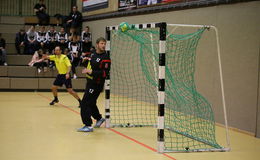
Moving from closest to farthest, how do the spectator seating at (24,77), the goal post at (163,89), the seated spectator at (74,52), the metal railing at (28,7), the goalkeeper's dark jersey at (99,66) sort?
the goal post at (163,89) → the goalkeeper's dark jersey at (99,66) → the spectator seating at (24,77) → the seated spectator at (74,52) → the metal railing at (28,7)

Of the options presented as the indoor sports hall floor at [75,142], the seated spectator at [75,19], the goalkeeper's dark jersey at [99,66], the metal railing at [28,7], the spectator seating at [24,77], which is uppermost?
the metal railing at [28,7]

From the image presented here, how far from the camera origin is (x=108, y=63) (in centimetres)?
1008

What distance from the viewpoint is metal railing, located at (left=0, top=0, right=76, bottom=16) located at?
2544 centimetres

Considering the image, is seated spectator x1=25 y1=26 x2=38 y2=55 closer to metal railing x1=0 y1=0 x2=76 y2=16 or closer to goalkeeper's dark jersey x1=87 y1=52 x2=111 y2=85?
metal railing x1=0 y1=0 x2=76 y2=16

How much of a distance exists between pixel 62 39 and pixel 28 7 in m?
5.30

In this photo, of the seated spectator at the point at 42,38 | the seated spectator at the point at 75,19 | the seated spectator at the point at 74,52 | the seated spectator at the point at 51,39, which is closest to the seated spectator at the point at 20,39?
the seated spectator at the point at 42,38

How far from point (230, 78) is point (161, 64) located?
383 centimetres

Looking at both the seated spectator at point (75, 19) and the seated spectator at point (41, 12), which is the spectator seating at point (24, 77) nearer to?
the seated spectator at point (41, 12)

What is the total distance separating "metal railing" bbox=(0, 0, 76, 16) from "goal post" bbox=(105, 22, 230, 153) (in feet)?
29.8

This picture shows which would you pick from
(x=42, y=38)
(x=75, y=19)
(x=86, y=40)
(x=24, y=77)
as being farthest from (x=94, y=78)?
(x=75, y=19)

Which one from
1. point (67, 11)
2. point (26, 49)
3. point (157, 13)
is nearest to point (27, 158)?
point (157, 13)

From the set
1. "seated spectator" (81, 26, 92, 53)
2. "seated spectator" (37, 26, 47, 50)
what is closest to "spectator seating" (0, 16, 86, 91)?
"seated spectator" (37, 26, 47, 50)

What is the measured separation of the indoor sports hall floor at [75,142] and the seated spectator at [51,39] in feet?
29.6

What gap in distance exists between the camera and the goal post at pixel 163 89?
28.1 feet
